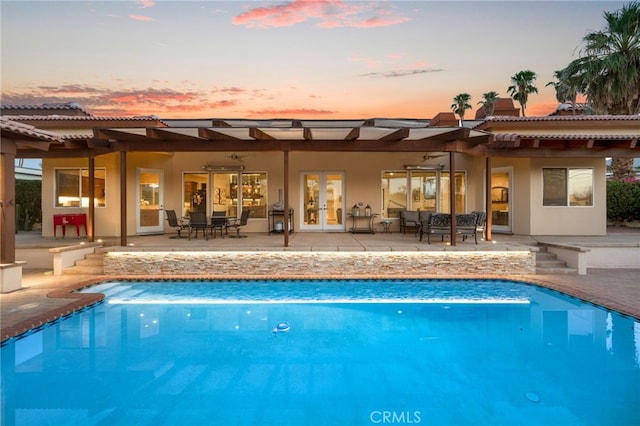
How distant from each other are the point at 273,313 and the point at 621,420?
15.3 ft

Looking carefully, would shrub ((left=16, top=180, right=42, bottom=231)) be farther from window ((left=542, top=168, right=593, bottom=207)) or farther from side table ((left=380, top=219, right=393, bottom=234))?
window ((left=542, top=168, right=593, bottom=207))

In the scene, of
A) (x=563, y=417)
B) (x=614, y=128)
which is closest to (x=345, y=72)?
(x=614, y=128)

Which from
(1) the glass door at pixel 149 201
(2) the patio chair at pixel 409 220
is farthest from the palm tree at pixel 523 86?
(1) the glass door at pixel 149 201

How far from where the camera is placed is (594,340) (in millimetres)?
5074

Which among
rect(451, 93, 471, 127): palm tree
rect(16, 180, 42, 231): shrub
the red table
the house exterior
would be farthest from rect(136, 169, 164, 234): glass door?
rect(451, 93, 471, 127): palm tree

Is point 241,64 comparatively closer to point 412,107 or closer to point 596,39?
point 412,107

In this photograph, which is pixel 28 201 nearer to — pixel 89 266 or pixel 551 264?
pixel 89 266

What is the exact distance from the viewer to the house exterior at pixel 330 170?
30.3 ft

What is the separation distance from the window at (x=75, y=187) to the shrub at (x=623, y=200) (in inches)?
803

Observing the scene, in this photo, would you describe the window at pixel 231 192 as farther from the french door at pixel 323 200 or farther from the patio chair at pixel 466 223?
the patio chair at pixel 466 223

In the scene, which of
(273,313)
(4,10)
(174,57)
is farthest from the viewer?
(174,57)

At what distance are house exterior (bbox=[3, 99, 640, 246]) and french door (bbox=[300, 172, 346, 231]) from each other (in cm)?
4

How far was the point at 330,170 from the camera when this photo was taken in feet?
43.2

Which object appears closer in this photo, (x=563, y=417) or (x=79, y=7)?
(x=563, y=417)
